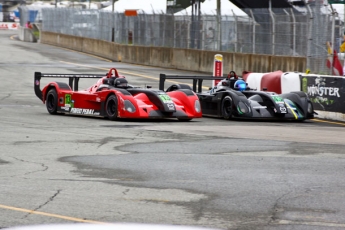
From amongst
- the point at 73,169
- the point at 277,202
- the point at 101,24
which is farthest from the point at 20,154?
the point at 101,24

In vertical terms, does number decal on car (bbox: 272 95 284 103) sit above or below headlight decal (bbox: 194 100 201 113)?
above

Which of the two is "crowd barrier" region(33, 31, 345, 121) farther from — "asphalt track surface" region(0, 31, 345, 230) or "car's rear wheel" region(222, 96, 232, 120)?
"car's rear wheel" region(222, 96, 232, 120)

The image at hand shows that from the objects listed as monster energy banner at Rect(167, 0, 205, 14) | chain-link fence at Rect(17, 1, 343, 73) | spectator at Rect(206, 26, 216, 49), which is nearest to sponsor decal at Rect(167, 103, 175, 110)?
chain-link fence at Rect(17, 1, 343, 73)

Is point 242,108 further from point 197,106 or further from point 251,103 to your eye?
point 197,106

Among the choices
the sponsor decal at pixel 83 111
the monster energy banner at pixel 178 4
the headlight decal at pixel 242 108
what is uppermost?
the monster energy banner at pixel 178 4

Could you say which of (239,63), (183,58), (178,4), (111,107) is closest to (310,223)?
(111,107)

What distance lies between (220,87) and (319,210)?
1190 centimetres

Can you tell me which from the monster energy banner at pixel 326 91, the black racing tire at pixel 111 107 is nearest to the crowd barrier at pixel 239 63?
→ the monster energy banner at pixel 326 91

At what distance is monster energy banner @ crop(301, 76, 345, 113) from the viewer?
2005 centimetres

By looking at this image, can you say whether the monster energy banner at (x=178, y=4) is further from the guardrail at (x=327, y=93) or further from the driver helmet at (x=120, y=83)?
the driver helmet at (x=120, y=83)

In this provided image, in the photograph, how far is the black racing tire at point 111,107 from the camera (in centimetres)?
1800

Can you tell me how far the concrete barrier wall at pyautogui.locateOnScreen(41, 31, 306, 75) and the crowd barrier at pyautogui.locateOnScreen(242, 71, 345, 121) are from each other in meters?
8.56

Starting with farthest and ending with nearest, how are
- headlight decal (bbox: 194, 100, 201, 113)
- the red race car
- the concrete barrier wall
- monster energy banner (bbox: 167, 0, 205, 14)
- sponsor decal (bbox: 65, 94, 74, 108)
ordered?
1. monster energy banner (bbox: 167, 0, 205, 14)
2. the concrete barrier wall
3. sponsor decal (bbox: 65, 94, 74, 108)
4. headlight decal (bbox: 194, 100, 201, 113)
5. the red race car

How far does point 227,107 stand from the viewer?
1922 centimetres
